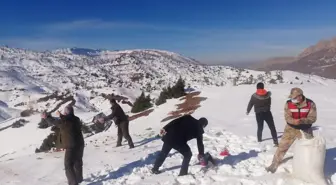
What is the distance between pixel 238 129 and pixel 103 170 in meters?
7.41

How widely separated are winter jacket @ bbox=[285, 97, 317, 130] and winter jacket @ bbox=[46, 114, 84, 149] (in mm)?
4956

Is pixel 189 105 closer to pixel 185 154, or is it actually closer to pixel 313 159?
pixel 185 154

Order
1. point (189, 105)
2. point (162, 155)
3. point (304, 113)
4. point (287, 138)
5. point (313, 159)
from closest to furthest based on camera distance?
1. point (313, 159)
2. point (304, 113)
3. point (287, 138)
4. point (162, 155)
5. point (189, 105)

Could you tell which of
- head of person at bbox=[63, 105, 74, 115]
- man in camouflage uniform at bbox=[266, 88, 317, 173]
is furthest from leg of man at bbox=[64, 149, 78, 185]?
man in camouflage uniform at bbox=[266, 88, 317, 173]

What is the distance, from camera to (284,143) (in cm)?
874

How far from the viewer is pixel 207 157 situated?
9836 millimetres

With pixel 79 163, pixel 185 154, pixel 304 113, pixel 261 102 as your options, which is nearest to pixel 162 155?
pixel 185 154

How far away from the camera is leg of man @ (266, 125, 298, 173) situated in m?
8.60

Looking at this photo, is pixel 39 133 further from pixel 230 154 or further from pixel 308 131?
pixel 308 131

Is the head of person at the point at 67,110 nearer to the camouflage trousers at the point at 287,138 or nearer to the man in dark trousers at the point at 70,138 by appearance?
the man in dark trousers at the point at 70,138

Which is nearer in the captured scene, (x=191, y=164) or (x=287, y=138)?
(x=287, y=138)

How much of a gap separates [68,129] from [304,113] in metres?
5.37

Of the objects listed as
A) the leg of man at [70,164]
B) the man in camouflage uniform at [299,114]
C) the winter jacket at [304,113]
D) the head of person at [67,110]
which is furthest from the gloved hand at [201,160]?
the head of person at [67,110]

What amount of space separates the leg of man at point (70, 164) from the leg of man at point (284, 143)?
4647 millimetres
